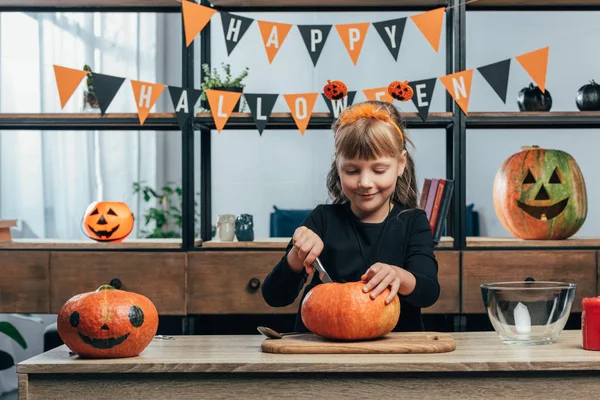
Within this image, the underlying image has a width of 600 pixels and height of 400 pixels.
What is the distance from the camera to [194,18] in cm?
258

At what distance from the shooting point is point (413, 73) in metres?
5.00

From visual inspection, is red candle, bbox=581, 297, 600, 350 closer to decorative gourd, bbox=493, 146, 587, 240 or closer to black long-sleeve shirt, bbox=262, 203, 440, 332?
black long-sleeve shirt, bbox=262, 203, 440, 332

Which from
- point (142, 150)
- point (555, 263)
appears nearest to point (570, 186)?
point (555, 263)

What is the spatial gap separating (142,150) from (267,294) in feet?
11.1

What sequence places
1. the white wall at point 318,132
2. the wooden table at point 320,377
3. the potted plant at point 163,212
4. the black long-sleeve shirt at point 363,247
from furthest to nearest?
1. the white wall at point 318,132
2. the potted plant at point 163,212
3. the black long-sleeve shirt at point 363,247
4. the wooden table at point 320,377

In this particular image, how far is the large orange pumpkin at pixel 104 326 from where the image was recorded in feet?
3.83

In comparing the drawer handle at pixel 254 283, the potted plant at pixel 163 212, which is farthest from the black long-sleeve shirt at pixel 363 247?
the potted plant at pixel 163 212

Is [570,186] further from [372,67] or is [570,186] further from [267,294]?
[372,67]

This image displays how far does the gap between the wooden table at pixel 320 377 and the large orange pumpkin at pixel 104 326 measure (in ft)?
0.12

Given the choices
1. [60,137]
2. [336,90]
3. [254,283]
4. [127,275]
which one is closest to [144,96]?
[127,275]

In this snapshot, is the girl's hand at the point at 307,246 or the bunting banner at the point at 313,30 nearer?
the girl's hand at the point at 307,246

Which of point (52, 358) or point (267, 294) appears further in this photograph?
point (267, 294)

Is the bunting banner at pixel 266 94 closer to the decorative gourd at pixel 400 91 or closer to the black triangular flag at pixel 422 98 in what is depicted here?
the black triangular flag at pixel 422 98

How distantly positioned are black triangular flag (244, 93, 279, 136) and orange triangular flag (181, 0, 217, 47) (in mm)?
265
